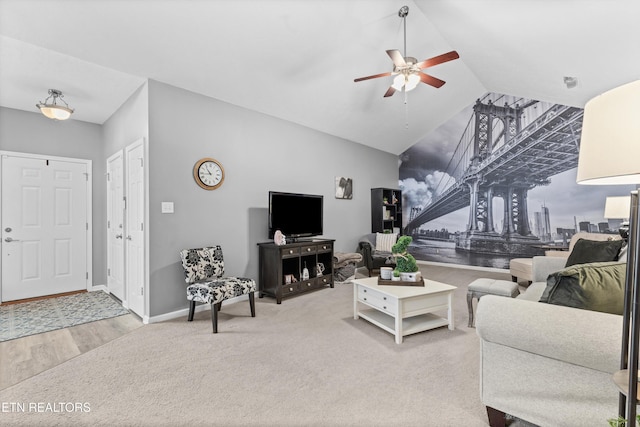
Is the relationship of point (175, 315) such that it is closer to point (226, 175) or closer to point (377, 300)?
point (226, 175)

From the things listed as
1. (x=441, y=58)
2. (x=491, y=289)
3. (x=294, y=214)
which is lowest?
(x=491, y=289)

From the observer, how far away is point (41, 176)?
13.5 feet

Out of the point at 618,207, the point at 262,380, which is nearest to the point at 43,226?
the point at 262,380

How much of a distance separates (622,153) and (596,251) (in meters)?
2.32

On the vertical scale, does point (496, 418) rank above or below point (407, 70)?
below

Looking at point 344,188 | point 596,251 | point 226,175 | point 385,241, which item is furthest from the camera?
point 385,241

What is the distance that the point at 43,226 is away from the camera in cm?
416

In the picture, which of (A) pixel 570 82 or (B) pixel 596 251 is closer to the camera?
(B) pixel 596 251

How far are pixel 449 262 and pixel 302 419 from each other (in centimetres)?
582

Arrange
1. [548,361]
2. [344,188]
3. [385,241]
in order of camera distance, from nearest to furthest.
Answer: [548,361] → [344,188] → [385,241]

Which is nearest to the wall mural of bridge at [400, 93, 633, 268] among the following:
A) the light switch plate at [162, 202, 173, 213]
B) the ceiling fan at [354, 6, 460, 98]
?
the ceiling fan at [354, 6, 460, 98]

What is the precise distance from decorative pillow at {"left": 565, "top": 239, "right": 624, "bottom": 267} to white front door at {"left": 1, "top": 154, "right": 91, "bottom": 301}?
6.32m

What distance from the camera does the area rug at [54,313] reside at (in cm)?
304

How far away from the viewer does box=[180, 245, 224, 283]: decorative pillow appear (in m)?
3.24
